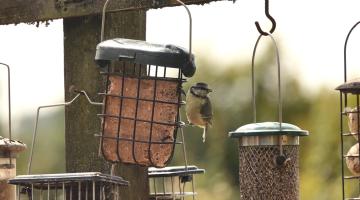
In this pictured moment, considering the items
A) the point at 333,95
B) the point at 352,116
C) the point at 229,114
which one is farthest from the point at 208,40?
the point at 352,116

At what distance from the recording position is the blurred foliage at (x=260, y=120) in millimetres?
17531

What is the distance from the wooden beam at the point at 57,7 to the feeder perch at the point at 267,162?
53 cm

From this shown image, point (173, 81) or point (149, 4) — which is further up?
point (149, 4)

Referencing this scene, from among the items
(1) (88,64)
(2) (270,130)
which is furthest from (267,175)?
(1) (88,64)

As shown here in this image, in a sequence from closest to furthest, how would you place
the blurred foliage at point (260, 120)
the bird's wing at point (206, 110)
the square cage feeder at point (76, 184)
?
the square cage feeder at point (76, 184), the bird's wing at point (206, 110), the blurred foliage at point (260, 120)

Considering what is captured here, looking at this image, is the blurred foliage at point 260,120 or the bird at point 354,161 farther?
the blurred foliage at point 260,120

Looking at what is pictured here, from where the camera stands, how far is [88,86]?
13.4 feet

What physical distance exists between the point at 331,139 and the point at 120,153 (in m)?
14.5

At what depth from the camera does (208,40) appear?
21.1 metres

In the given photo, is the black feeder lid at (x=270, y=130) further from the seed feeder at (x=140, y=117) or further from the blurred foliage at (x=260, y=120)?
the blurred foliage at (x=260, y=120)

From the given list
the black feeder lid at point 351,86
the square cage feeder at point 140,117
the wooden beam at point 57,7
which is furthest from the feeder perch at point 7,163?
the black feeder lid at point 351,86

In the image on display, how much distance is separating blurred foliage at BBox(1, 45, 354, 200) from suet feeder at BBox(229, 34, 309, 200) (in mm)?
12178

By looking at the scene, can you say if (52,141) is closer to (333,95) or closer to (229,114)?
(229,114)

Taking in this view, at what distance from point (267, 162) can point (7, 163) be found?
0.97 metres
